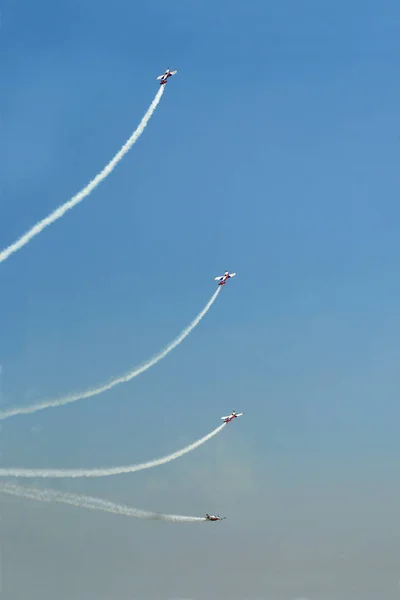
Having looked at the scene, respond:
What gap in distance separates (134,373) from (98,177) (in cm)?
2535

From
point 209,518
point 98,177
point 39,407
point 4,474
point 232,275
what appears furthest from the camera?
point 232,275

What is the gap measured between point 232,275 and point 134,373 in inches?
1059

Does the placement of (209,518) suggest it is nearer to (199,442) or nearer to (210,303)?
(199,442)

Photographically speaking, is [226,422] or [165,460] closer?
[165,460]

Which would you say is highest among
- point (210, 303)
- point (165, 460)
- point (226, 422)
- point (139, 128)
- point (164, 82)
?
point (164, 82)

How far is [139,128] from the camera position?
391ft

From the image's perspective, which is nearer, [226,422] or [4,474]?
[4,474]

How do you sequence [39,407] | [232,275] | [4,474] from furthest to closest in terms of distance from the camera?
[232,275] < [39,407] < [4,474]

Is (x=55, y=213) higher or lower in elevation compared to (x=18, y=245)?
higher

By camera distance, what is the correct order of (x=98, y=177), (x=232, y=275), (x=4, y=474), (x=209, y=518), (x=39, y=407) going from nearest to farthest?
(x=4, y=474) → (x=39, y=407) → (x=98, y=177) → (x=209, y=518) → (x=232, y=275)

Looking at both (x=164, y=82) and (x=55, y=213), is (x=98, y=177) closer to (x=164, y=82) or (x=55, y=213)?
(x=55, y=213)

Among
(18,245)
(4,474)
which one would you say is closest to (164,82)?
Answer: (18,245)

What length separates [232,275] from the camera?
13562 cm

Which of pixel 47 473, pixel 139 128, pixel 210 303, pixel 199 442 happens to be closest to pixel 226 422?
pixel 199 442
